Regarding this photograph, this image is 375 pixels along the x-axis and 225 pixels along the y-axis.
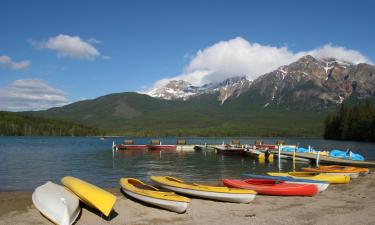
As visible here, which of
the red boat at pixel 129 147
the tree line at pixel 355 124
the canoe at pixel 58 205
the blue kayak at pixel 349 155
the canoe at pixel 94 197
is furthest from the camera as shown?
the tree line at pixel 355 124

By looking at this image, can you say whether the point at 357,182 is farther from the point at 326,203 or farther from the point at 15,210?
the point at 15,210

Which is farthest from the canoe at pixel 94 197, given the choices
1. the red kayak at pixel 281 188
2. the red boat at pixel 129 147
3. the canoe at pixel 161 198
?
the red boat at pixel 129 147

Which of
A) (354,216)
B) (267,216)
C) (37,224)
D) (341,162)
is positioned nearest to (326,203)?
(354,216)

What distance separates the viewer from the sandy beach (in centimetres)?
1947

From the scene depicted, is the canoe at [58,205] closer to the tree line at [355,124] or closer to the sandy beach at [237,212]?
the sandy beach at [237,212]

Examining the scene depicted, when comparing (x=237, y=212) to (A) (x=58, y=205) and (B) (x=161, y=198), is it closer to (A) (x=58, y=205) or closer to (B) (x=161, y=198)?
(B) (x=161, y=198)

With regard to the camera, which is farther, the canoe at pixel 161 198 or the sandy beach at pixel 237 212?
the canoe at pixel 161 198

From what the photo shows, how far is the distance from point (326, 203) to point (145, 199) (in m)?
10.8

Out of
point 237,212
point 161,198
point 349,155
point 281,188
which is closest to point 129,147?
point 349,155

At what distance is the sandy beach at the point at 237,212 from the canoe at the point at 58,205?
1.92ft

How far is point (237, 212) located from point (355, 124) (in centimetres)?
14896

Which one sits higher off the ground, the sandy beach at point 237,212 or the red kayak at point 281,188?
the red kayak at point 281,188

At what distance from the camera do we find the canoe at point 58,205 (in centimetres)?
1845

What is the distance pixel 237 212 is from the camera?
21594mm
